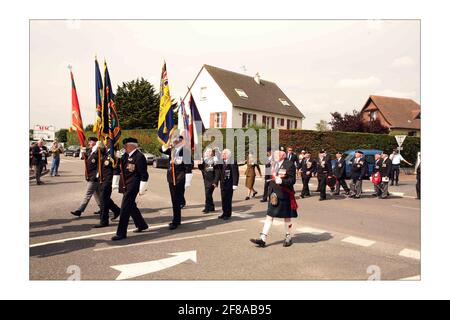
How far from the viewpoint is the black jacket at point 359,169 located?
42.3ft

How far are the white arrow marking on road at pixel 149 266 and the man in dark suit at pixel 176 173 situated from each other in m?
1.95

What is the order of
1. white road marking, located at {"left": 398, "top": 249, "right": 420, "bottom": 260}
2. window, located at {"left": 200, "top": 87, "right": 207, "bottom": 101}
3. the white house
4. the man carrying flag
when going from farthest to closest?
window, located at {"left": 200, "top": 87, "right": 207, "bottom": 101}
the white house
the man carrying flag
white road marking, located at {"left": 398, "top": 249, "right": 420, "bottom": 260}

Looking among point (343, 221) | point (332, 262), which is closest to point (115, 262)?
point (332, 262)

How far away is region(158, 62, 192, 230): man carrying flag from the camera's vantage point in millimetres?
7578

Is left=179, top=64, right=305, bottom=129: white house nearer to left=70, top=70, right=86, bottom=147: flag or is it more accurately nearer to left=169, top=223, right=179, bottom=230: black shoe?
left=70, top=70, right=86, bottom=147: flag

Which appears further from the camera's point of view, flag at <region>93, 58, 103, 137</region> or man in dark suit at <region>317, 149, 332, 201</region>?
man in dark suit at <region>317, 149, 332, 201</region>

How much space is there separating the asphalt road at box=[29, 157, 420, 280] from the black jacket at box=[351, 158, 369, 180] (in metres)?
3.08

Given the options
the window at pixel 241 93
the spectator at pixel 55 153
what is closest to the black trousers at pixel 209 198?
the spectator at pixel 55 153

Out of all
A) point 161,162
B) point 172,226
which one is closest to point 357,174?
point 172,226

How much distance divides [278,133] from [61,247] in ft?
70.5

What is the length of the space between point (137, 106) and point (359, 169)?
38.8 meters

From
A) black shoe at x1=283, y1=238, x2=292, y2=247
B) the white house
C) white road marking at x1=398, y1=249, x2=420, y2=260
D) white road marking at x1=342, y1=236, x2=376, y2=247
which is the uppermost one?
the white house

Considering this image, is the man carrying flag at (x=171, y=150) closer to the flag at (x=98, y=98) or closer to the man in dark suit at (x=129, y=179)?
the man in dark suit at (x=129, y=179)

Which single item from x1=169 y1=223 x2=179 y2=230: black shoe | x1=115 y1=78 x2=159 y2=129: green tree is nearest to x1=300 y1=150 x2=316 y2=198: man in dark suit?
x1=169 y1=223 x2=179 y2=230: black shoe
